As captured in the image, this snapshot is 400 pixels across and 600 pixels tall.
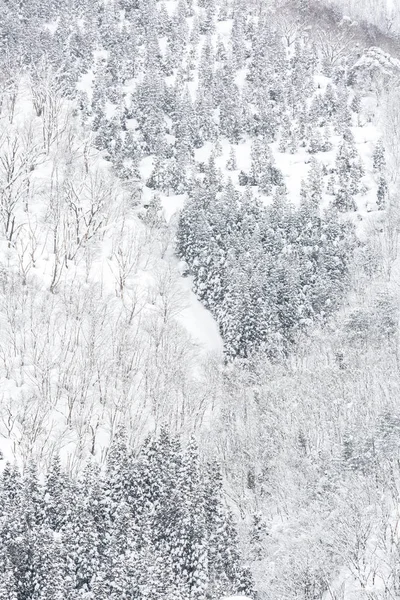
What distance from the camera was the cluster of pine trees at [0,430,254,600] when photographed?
32281 mm

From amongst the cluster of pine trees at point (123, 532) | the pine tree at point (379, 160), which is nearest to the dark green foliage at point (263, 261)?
the pine tree at point (379, 160)

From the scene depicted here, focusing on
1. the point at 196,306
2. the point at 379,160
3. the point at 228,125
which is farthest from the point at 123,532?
the point at 228,125

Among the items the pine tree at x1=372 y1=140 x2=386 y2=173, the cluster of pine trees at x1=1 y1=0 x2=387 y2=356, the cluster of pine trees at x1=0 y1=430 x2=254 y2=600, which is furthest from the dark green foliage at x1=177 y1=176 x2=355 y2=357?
the cluster of pine trees at x1=0 y1=430 x2=254 y2=600

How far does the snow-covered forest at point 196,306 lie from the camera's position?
35281 mm

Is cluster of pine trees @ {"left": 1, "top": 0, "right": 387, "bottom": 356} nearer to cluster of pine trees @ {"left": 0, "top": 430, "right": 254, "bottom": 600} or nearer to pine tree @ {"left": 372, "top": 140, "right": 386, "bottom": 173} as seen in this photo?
pine tree @ {"left": 372, "top": 140, "right": 386, "bottom": 173}

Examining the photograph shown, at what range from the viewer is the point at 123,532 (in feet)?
117

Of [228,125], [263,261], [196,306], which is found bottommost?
[196,306]

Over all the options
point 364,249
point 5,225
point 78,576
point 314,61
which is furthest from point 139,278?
point 314,61

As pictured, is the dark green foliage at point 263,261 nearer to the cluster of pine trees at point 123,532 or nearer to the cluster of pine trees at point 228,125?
the cluster of pine trees at point 228,125

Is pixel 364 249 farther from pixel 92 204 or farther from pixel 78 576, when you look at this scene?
pixel 78 576

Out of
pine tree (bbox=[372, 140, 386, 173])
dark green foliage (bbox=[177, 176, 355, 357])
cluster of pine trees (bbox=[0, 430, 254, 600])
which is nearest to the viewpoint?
cluster of pine trees (bbox=[0, 430, 254, 600])

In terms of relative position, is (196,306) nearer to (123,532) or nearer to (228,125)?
(228,125)

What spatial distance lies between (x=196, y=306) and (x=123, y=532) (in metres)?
29.9

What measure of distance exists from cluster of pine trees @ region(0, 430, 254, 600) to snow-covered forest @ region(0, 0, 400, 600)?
120 millimetres
